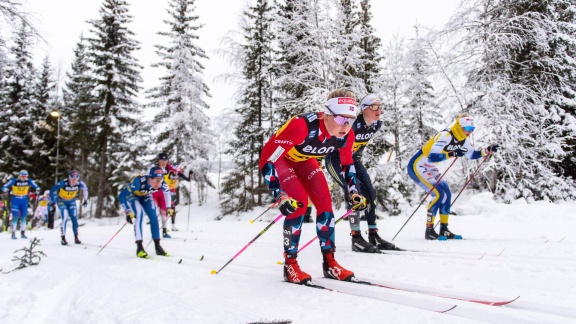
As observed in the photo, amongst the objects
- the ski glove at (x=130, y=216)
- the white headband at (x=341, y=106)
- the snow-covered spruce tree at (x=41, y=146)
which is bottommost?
the ski glove at (x=130, y=216)

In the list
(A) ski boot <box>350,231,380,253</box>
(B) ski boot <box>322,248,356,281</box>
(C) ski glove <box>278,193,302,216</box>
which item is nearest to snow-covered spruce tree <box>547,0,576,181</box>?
(A) ski boot <box>350,231,380,253</box>

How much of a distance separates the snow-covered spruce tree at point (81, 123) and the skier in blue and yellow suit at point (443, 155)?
23178 mm

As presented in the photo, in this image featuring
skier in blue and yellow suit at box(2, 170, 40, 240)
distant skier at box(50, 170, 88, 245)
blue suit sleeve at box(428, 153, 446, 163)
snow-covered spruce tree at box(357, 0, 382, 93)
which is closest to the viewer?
blue suit sleeve at box(428, 153, 446, 163)

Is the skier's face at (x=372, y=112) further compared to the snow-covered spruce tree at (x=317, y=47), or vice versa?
the snow-covered spruce tree at (x=317, y=47)

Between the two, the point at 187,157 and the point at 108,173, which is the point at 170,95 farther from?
the point at 108,173

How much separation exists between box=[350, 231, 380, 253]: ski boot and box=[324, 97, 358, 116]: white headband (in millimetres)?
2390

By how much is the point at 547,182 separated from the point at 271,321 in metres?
15.2

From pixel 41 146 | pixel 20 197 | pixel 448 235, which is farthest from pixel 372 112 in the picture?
pixel 41 146

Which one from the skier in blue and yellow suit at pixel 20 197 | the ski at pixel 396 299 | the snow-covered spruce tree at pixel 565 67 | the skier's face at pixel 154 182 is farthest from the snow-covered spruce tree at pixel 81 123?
the snow-covered spruce tree at pixel 565 67

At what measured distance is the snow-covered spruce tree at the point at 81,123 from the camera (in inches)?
932

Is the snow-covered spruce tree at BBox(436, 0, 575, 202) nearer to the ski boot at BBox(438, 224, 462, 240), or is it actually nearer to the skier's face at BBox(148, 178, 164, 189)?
the ski boot at BBox(438, 224, 462, 240)

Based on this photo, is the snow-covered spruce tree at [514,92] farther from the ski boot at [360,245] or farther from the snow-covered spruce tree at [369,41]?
the ski boot at [360,245]

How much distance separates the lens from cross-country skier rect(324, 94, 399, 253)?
5.19m

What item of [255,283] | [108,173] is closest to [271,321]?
[255,283]
